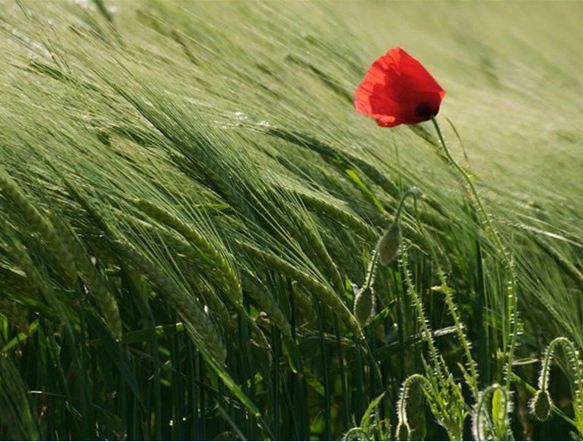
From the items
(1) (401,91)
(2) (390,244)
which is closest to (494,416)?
(2) (390,244)

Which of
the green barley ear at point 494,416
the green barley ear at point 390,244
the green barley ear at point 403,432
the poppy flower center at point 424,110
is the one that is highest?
the poppy flower center at point 424,110

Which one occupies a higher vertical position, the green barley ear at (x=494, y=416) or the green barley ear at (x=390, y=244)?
the green barley ear at (x=390, y=244)

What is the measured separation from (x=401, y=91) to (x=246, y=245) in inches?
9.0

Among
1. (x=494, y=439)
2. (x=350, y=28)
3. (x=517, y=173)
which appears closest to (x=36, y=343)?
(x=494, y=439)

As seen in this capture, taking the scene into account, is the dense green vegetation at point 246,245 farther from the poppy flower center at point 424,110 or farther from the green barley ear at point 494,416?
the poppy flower center at point 424,110

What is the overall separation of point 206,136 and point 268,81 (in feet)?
1.28

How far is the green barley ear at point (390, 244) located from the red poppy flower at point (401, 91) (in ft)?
0.45

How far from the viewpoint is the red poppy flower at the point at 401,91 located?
1.49 meters

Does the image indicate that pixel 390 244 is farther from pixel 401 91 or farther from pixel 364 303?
pixel 401 91

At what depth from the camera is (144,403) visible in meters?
1.54

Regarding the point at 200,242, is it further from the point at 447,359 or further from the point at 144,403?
the point at 447,359

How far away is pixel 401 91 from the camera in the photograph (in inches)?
59.2

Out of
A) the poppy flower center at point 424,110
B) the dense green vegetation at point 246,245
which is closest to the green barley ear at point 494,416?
the dense green vegetation at point 246,245

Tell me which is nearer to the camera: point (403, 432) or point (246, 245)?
point (403, 432)
